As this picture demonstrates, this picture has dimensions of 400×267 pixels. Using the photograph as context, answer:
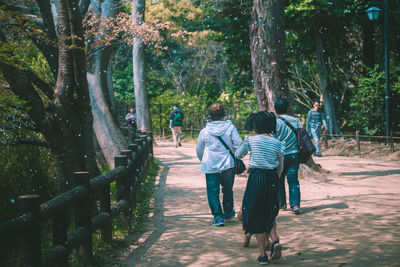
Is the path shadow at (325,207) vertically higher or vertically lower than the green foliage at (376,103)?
lower

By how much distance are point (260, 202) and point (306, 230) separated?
163 cm

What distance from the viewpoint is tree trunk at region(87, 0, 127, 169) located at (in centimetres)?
1238

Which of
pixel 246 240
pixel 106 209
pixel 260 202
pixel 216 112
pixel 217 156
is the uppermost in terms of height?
pixel 216 112

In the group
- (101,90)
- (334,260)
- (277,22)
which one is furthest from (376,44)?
(334,260)

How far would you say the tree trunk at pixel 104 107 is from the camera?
12.4 meters

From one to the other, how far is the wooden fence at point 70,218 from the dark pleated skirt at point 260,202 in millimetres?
1744

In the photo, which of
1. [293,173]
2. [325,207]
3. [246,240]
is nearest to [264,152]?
[246,240]

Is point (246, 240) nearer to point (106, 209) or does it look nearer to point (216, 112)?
point (106, 209)

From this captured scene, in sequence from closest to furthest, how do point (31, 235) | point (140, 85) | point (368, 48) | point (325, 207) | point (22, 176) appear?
point (31, 235), point (22, 176), point (325, 207), point (140, 85), point (368, 48)

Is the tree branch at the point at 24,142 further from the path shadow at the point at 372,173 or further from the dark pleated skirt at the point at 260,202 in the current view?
the path shadow at the point at 372,173

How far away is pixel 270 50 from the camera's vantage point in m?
11.1

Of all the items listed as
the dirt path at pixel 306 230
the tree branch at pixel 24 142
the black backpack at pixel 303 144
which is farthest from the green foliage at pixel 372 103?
the tree branch at pixel 24 142

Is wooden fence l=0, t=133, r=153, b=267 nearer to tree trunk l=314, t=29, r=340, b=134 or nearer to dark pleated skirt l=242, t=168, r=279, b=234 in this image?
dark pleated skirt l=242, t=168, r=279, b=234

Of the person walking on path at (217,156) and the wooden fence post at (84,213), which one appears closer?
the wooden fence post at (84,213)
